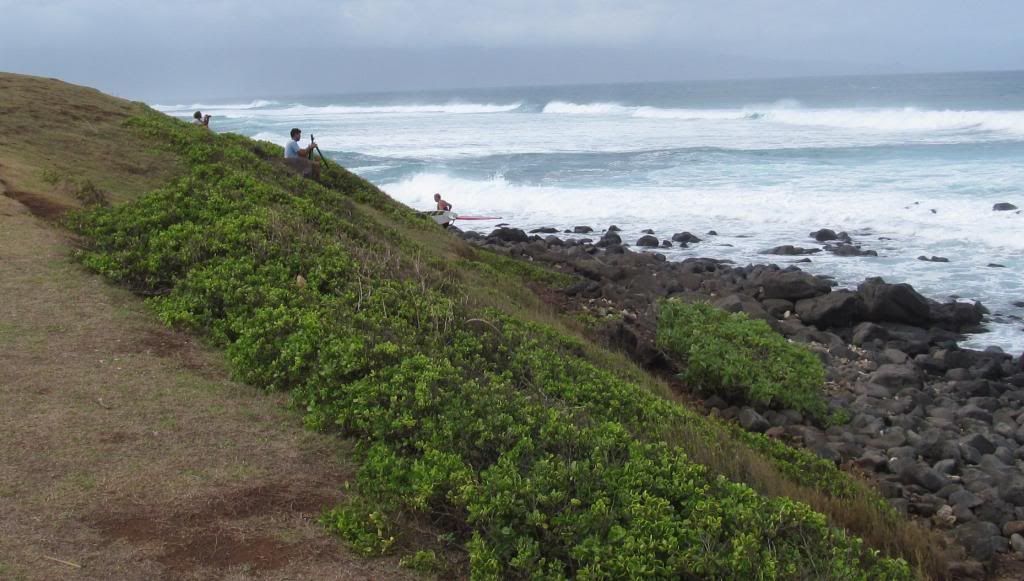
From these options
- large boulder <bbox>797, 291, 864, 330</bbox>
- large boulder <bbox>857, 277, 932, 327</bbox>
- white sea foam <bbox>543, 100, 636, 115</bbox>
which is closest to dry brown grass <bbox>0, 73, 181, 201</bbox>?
large boulder <bbox>797, 291, 864, 330</bbox>

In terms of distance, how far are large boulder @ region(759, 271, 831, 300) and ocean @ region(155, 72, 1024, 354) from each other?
8.12 ft

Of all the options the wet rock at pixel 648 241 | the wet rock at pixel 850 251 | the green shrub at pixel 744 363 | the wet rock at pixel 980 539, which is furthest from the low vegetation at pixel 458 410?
the wet rock at pixel 850 251

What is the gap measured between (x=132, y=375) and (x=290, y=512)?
2245 millimetres

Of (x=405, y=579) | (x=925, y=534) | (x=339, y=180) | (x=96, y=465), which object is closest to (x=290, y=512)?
(x=405, y=579)

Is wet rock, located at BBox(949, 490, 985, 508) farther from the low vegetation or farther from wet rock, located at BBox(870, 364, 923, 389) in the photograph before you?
wet rock, located at BBox(870, 364, 923, 389)

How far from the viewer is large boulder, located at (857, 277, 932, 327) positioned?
14.4m

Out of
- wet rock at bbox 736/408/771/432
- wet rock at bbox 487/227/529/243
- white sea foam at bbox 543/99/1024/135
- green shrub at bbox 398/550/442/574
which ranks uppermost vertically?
white sea foam at bbox 543/99/1024/135

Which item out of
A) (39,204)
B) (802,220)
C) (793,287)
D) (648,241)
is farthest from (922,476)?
(802,220)

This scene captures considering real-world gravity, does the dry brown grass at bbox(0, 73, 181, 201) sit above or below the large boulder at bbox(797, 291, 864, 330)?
above

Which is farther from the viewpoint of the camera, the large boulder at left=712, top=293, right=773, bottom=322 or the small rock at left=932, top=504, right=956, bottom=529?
the large boulder at left=712, top=293, right=773, bottom=322

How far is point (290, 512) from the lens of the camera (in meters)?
4.96

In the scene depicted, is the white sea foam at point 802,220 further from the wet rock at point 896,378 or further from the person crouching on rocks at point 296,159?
the person crouching on rocks at point 296,159

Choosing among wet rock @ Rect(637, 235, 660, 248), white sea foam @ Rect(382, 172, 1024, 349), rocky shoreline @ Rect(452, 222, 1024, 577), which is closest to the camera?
rocky shoreline @ Rect(452, 222, 1024, 577)

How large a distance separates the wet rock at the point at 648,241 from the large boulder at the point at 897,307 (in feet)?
26.3
